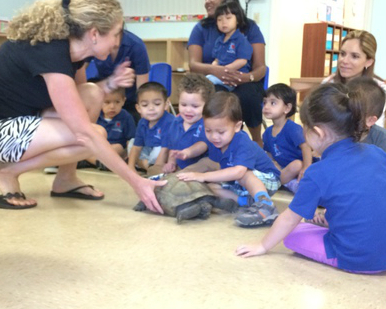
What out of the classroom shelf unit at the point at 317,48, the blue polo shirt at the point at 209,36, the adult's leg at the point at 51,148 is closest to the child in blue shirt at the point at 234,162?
the adult's leg at the point at 51,148

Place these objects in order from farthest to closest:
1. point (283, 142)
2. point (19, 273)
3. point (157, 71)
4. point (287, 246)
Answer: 1. point (157, 71)
2. point (283, 142)
3. point (287, 246)
4. point (19, 273)

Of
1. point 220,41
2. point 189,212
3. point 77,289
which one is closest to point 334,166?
point 189,212

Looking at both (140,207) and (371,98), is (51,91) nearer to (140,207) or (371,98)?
(140,207)

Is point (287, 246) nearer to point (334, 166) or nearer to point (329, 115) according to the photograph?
point (334, 166)

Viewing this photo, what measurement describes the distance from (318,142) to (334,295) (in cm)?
44

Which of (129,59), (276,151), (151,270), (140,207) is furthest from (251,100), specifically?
(151,270)

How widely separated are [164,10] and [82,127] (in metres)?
5.33

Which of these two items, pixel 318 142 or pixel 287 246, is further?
pixel 287 246

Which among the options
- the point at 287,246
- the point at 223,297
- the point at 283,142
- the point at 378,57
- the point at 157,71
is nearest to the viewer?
the point at 223,297

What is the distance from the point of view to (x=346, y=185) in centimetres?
127

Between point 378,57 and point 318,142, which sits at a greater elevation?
point 378,57

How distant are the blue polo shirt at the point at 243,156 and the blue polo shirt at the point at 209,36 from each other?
3.74 ft

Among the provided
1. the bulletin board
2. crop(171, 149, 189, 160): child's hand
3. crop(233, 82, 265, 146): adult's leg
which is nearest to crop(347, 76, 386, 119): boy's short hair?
crop(171, 149, 189, 160): child's hand

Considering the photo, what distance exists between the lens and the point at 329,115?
1.29 meters
